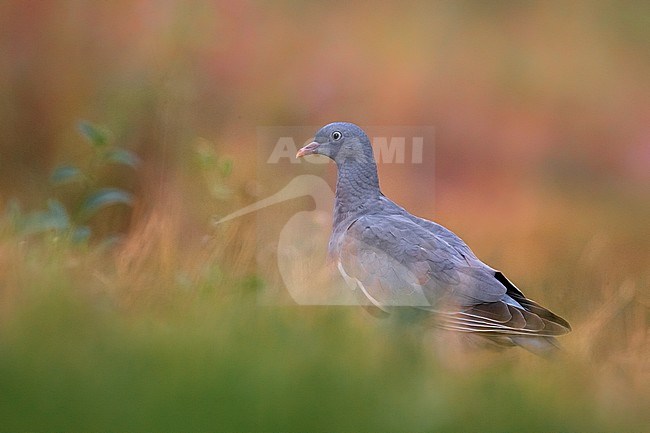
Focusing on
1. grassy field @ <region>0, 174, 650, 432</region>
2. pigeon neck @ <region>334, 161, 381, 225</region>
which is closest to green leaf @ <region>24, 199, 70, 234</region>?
pigeon neck @ <region>334, 161, 381, 225</region>

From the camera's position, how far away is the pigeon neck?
10.9 ft

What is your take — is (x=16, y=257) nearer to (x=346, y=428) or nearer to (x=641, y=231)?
(x=346, y=428)

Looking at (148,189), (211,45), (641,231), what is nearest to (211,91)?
(211,45)

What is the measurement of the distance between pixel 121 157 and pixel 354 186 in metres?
0.84

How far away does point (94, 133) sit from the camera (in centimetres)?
340

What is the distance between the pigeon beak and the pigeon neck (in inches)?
5.0

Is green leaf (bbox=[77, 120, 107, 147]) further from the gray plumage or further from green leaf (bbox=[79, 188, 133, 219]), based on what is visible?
the gray plumage

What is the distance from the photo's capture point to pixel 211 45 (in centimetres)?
368

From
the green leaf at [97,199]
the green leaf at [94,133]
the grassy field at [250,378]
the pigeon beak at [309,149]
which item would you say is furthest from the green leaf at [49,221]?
the grassy field at [250,378]

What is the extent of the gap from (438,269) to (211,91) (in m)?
1.38

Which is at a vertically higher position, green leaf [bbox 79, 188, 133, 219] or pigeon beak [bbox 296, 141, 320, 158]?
pigeon beak [bbox 296, 141, 320, 158]

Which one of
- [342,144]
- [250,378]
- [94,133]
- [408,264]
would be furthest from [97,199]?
[250,378]

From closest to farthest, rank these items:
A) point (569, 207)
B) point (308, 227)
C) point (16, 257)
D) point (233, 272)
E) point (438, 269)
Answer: point (16, 257) → point (233, 272) → point (438, 269) → point (308, 227) → point (569, 207)

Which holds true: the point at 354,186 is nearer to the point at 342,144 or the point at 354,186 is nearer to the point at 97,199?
the point at 342,144
